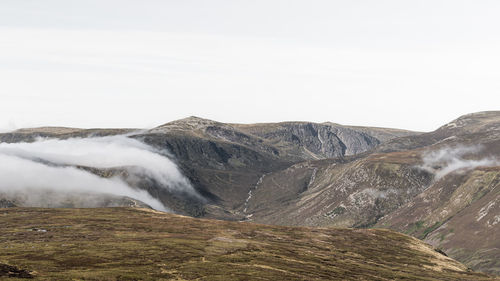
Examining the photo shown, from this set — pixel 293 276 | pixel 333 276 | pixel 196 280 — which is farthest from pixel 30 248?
pixel 333 276

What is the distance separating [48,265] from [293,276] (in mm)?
82011

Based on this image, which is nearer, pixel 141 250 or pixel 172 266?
pixel 172 266

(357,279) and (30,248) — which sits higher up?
(30,248)

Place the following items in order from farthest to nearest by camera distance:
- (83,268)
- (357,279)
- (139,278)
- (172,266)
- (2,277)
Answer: (357,279)
(172,266)
(83,268)
(139,278)
(2,277)

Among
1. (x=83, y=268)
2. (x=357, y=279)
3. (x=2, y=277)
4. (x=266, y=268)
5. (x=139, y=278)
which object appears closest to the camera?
(x=2, y=277)

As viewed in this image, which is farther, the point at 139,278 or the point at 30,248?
the point at 30,248

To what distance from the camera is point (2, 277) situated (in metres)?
132

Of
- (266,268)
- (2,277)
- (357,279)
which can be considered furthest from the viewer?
(357,279)

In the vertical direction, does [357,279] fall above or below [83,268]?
below

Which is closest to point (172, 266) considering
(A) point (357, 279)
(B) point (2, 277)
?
(B) point (2, 277)

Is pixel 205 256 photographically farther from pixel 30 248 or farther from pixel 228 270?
pixel 30 248

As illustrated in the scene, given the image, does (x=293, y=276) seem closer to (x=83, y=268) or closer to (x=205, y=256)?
(x=205, y=256)

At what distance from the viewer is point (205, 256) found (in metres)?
199

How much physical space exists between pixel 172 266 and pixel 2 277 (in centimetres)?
5614
